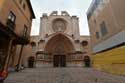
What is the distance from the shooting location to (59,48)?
25172mm

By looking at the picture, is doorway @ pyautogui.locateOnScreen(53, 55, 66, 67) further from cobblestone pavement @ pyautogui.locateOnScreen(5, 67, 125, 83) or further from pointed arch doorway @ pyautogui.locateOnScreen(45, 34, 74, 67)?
cobblestone pavement @ pyautogui.locateOnScreen(5, 67, 125, 83)

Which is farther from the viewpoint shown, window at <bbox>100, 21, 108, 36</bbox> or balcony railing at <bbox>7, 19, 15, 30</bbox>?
window at <bbox>100, 21, 108, 36</bbox>

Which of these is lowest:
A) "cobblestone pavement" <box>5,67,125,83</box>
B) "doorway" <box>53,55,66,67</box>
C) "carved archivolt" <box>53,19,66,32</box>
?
"cobblestone pavement" <box>5,67,125,83</box>

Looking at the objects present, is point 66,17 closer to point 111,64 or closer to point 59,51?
point 59,51

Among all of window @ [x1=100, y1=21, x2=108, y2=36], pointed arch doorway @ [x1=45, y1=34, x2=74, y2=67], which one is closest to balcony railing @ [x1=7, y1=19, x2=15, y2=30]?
window @ [x1=100, y1=21, x2=108, y2=36]

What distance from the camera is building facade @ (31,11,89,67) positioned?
2333cm

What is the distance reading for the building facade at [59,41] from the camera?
76.5 feet

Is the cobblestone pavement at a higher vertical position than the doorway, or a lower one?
lower

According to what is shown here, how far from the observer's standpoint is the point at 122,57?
9.07m

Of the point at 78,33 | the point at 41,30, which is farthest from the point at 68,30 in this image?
the point at 41,30

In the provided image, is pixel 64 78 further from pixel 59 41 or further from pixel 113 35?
pixel 59 41

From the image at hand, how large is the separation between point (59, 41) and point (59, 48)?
162 centimetres

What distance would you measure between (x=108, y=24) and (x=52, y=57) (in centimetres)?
1544

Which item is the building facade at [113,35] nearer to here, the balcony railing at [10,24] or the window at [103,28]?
the window at [103,28]
